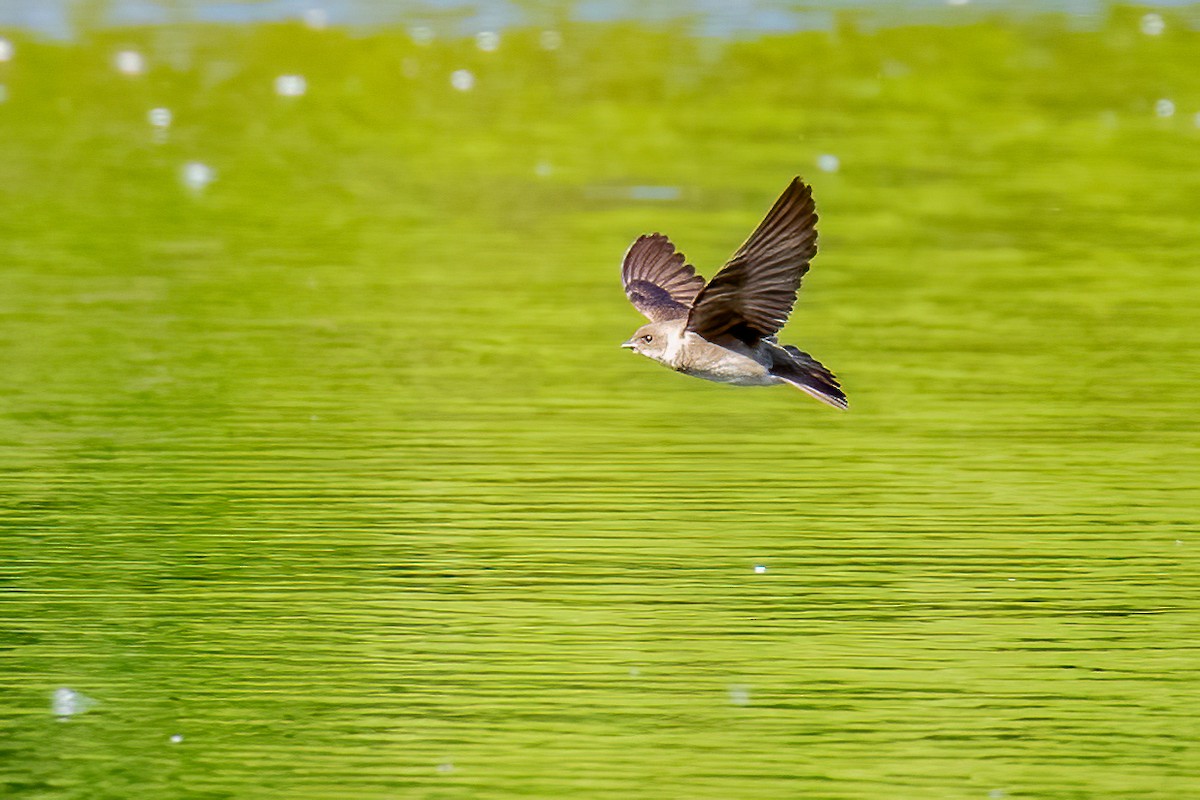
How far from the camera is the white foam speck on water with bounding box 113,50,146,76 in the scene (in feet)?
47.8

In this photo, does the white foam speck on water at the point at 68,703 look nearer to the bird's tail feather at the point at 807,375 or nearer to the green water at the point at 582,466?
the green water at the point at 582,466

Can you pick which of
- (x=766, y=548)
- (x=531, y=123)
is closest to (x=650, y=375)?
(x=766, y=548)

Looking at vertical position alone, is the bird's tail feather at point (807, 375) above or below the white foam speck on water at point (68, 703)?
above

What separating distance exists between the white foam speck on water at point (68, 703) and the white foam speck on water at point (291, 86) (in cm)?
908

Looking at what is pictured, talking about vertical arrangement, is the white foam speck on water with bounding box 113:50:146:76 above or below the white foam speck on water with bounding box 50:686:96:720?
above

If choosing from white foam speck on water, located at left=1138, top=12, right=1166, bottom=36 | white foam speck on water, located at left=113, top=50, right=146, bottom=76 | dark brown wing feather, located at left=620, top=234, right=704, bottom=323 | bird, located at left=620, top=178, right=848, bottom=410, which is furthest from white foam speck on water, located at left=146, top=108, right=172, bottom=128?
bird, located at left=620, top=178, right=848, bottom=410

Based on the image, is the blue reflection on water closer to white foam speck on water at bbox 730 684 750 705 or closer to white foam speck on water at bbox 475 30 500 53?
white foam speck on water at bbox 475 30 500 53

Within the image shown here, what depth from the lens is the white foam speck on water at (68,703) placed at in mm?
5184

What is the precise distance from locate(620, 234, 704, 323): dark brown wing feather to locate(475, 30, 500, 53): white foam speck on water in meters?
9.58

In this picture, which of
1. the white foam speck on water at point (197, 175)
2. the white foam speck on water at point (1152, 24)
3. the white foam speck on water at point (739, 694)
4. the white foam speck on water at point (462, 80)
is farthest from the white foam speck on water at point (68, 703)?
the white foam speck on water at point (1152, 24)

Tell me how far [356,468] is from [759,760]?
2.42 meters

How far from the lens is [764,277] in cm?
504

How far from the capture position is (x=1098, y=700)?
16.9 ft

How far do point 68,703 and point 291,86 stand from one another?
9.37 m
